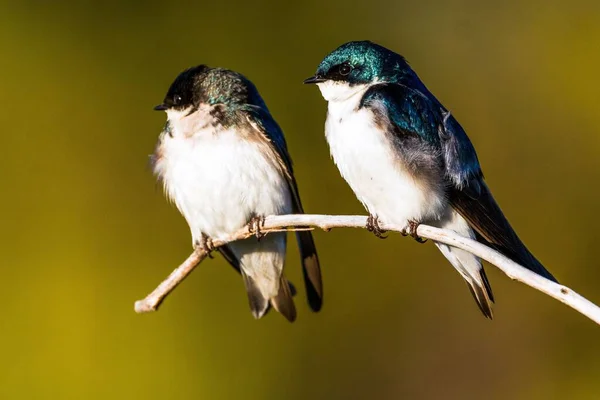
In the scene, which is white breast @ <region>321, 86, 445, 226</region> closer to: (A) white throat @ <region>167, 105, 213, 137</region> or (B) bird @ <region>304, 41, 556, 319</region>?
(B) bird @ <region>304, 41, 556, 319</region>

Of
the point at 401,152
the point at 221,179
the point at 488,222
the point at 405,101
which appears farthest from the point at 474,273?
the point at 221,179

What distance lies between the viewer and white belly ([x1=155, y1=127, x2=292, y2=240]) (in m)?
3.34

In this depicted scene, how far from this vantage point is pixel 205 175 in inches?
132

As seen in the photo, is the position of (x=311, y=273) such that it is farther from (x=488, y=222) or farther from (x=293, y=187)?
(x=488, y=222)

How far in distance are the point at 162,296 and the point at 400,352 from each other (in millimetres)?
2077

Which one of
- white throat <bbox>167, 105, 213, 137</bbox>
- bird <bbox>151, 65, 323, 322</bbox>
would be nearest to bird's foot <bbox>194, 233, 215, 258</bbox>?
bird <bbox>151, 65, 323, 322</bbox>

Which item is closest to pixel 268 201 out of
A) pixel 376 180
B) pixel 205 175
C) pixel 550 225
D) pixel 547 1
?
pixel 205 175

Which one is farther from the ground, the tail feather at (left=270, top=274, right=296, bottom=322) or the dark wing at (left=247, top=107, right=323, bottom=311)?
the dark wing at (left=247, top=107, right=323, bottom=311)

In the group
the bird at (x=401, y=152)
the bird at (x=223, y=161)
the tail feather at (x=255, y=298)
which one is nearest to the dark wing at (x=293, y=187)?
the bird at (x=223, y=161)

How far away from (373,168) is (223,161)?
26.0 inches

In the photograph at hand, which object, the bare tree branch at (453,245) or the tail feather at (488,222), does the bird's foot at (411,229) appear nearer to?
the bare tree branch at (453,245)

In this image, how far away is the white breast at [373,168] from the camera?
2850mm

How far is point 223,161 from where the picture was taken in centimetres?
333

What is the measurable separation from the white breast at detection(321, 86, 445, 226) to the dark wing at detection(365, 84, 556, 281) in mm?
66
